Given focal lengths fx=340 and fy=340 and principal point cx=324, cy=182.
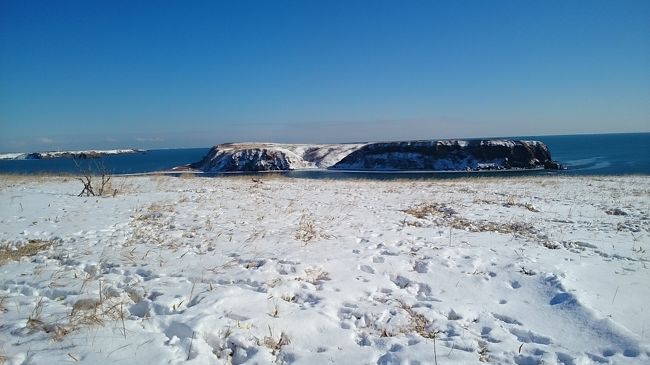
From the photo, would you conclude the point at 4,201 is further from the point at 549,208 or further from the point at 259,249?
the point at 549,208

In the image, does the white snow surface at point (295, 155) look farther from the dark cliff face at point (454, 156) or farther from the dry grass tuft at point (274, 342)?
the dry grass tuft at point (274, 342)

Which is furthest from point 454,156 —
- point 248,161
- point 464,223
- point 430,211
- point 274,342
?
point 274,342

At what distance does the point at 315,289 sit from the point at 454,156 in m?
71.5

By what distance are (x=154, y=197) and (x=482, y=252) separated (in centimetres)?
1204

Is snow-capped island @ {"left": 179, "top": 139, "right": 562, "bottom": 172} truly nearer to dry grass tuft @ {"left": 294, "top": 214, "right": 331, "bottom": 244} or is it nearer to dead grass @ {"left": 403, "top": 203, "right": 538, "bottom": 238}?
dead grass @ {"left": 403, "top": 203, "right": 538, "bottom": 238}

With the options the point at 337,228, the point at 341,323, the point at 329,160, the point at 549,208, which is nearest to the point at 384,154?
the point at 329,160

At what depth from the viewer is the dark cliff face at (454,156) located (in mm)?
67750

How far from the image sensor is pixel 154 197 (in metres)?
13.6

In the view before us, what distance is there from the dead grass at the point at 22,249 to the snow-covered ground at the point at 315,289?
0.04 metres

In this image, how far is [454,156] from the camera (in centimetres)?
7112

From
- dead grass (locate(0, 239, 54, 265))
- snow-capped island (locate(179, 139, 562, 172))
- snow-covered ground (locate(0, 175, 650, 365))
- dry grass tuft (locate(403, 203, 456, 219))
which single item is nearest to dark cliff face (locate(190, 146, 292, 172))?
snow-capped island (locate(179, 139, 562, 172))

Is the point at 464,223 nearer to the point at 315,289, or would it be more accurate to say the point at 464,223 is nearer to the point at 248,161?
the point at 315,289

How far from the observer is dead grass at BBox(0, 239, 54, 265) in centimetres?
649

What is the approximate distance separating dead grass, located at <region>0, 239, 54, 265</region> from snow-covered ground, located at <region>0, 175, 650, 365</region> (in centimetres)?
4
